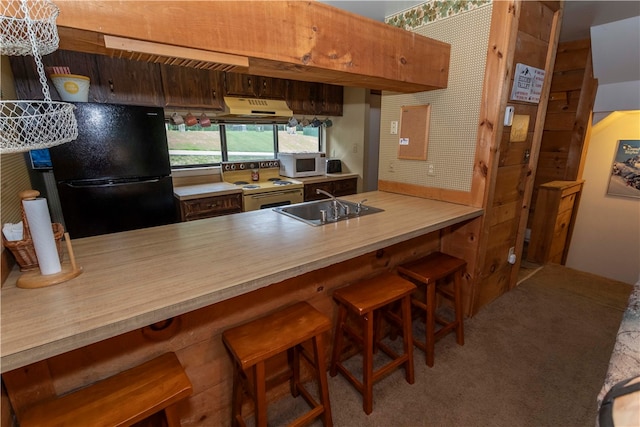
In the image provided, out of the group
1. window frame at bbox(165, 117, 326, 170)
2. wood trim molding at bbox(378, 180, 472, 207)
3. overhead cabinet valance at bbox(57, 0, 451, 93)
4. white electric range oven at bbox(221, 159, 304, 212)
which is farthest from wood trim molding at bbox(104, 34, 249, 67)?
window frame at bbox(165, 117, 326, 170)

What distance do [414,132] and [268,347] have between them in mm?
1954

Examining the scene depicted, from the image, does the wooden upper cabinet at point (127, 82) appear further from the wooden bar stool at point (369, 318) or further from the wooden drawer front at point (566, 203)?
the wooden drawer front at point (566, 203)

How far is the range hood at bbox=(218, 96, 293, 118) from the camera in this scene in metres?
3.10

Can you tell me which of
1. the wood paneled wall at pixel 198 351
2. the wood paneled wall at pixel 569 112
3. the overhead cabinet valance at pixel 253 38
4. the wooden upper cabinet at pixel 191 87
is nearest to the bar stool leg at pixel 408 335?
the wood paneled wall at pixel 198 351

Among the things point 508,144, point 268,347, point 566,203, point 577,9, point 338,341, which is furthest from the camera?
point 566,203

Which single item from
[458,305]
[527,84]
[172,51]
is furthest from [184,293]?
[527,84]

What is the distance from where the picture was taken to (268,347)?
119 cm

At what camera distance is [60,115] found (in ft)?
2.48

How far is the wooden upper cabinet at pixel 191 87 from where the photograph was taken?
285 centimetres

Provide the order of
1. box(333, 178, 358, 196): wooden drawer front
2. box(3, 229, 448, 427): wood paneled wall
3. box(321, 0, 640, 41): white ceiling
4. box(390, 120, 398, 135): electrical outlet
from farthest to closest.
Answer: box(333, 178, 358, 196): wooden drawer front
box(390, 120, 398, 135): electrical outlet
box(321, 0, 640, 41): white ceiling
box(3, 229, 448, 427): wood paneled wall

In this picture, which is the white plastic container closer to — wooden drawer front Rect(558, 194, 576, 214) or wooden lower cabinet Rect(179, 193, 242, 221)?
wooden lower cabinet Rect(179, 193, 242, 221)

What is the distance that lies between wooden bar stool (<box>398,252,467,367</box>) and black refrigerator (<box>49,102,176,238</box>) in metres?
2.15

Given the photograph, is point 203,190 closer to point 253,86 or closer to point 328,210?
point 253,86

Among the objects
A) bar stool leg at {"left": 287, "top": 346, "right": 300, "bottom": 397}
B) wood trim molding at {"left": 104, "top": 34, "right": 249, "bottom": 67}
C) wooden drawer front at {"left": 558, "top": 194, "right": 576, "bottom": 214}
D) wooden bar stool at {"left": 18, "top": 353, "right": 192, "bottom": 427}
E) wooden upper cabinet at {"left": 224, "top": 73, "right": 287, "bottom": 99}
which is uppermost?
wooden upper cabinet at {"left": 224, "top": 73, "right": 287, "bottom": 99}
